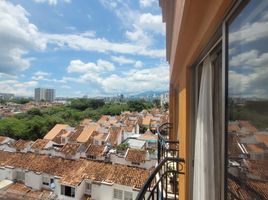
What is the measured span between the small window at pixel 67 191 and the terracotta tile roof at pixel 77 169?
0.64ft

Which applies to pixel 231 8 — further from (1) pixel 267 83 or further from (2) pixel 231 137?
(2) pixel 231 137

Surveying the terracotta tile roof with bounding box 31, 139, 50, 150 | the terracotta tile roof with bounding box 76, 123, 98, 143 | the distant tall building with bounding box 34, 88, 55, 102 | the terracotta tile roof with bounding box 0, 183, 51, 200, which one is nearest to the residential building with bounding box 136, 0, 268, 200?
the terracotta tile roof with bounding box 0, 183, 51, 200

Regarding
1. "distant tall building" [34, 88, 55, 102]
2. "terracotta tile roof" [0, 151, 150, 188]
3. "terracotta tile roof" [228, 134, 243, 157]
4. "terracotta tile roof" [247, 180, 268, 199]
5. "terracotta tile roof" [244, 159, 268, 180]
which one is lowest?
"terracotta tile roof" [0, 151, 150, 188]

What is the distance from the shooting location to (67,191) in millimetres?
9961

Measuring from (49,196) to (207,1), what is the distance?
1174cm

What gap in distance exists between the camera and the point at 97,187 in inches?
396

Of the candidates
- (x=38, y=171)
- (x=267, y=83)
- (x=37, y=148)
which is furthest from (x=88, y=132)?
(x=267, y=83)

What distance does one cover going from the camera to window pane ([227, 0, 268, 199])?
2.58 feet

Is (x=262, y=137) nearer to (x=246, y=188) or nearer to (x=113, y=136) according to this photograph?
(x=246, y=188)

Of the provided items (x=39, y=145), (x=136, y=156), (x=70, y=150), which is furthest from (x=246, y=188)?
(x=39, y=145)

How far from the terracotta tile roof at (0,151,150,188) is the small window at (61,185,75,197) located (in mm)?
195

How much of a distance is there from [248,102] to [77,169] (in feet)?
37.8

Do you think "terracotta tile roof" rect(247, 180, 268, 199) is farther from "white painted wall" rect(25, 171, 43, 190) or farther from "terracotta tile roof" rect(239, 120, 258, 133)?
"white painted wall" rect(25, 171, 43, 190)

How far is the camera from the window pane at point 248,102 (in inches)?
30.9
